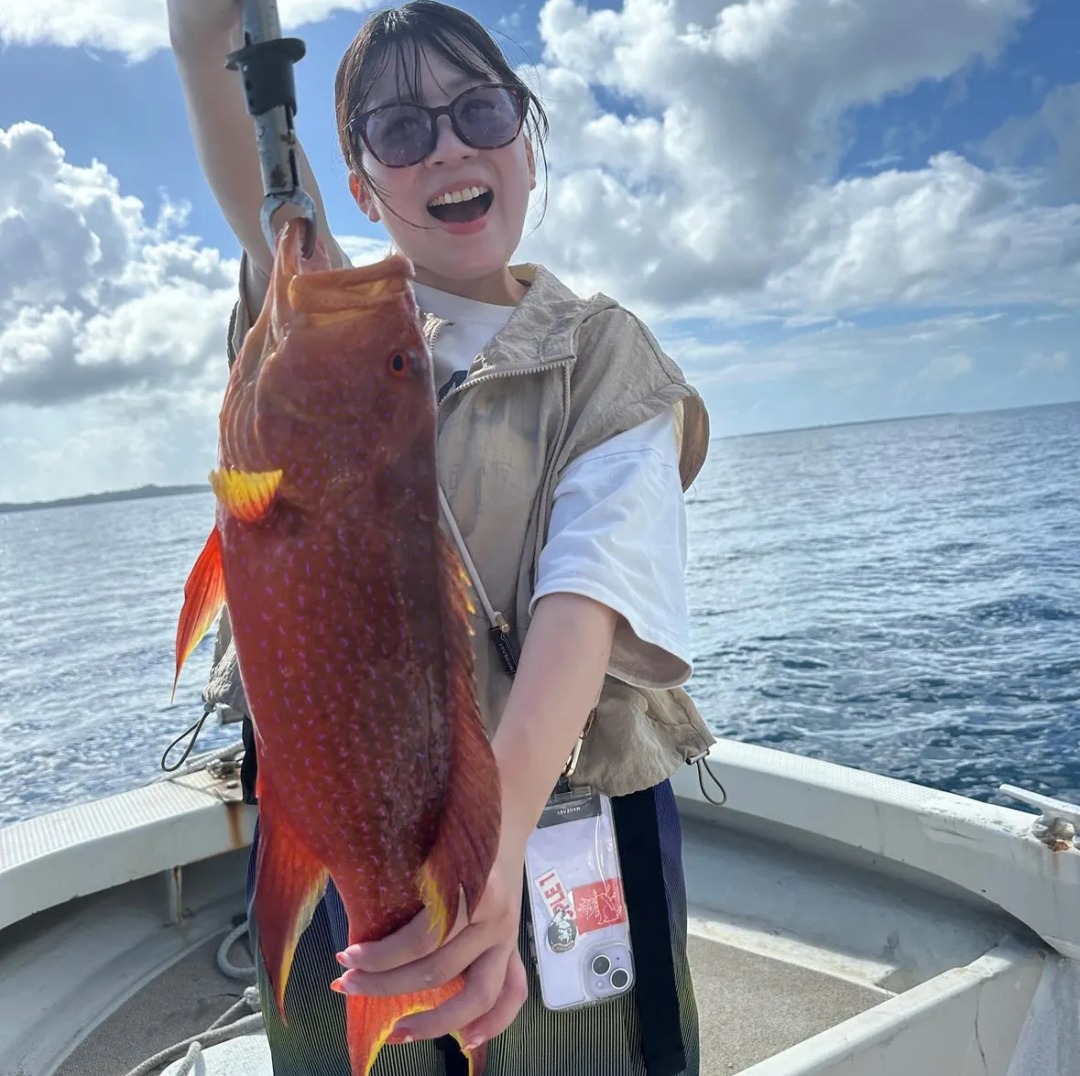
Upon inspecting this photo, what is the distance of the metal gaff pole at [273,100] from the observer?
1241 millimetres

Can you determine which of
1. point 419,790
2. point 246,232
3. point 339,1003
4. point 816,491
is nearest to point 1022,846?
point 339,1003

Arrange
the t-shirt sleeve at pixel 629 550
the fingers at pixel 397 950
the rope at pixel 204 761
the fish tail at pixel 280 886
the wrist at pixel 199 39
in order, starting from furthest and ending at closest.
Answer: the rope at pixel 204 761 → the wrist at pixel 199 39 → the t-shirt sleeve at pixel 629 550 → the fish tail at pixel 280 886 → the fingers at pixel 397 950

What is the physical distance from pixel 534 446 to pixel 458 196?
1.92 ft

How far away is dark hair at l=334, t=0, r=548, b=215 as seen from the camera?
1.87m

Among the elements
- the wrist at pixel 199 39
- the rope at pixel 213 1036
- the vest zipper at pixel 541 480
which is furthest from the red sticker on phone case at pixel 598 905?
the rope at pixel 213 1036

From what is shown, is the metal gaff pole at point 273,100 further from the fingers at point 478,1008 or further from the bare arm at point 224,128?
the fingers at point 478,1008

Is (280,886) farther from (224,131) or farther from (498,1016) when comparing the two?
(224,131)

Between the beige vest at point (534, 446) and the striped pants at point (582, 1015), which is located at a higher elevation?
the beige vest at point (534, 446)

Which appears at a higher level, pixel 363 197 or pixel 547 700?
pixel 363 197

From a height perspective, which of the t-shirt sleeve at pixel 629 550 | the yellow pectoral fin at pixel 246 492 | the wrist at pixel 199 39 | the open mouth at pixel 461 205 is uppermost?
the wrist at pixel 199 39

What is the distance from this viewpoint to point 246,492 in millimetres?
1165

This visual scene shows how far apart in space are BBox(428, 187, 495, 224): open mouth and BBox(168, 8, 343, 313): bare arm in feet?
0.78

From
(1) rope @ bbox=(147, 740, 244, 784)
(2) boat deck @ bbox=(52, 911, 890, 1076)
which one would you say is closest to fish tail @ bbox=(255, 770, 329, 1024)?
(2) boat deck @ bbox=(52, 911, 890, 1076)

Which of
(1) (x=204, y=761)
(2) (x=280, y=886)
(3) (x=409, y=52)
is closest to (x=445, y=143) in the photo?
(3) (x=409, y=52)
